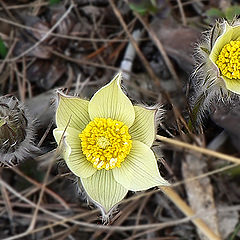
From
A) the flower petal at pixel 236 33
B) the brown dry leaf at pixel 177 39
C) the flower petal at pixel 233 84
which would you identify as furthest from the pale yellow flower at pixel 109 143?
the brown dry leaf at pixel 177 39

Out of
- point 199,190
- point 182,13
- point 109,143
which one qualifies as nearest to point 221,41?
point 109,143

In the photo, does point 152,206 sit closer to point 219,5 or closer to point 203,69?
point 203,69

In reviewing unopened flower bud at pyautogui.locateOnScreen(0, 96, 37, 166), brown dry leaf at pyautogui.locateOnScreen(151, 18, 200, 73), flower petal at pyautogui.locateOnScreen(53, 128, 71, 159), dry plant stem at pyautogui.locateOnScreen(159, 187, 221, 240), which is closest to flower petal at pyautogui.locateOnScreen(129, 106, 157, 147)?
flower petal at pyautogui.locateOnScreen(53, 128, 71, 159)

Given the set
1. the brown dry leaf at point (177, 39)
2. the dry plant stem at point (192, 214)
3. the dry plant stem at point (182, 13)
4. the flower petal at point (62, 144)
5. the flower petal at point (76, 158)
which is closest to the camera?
the flower petal at point (62, 144)

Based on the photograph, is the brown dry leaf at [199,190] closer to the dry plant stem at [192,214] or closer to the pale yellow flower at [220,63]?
the dry plant stem at [192,214]

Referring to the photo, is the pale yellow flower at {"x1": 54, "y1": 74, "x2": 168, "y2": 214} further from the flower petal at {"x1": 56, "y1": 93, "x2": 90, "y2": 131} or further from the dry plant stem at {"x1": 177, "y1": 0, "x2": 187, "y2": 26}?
the dry plant stem at {"x1": 177, "y1": 0, "x2": 187, "y2": 26}

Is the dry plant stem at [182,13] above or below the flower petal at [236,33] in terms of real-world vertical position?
below

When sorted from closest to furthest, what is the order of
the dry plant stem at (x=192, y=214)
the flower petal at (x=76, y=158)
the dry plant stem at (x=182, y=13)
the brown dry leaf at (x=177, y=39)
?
the flower petal at (x=76, y=158)
the dry plant stem at (x=192, y=214)
the brown dry leaf at (x=177, y=39)
the dry plant stem at (x=182, y=13)

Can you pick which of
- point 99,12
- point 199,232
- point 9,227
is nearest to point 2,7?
point 99,12
